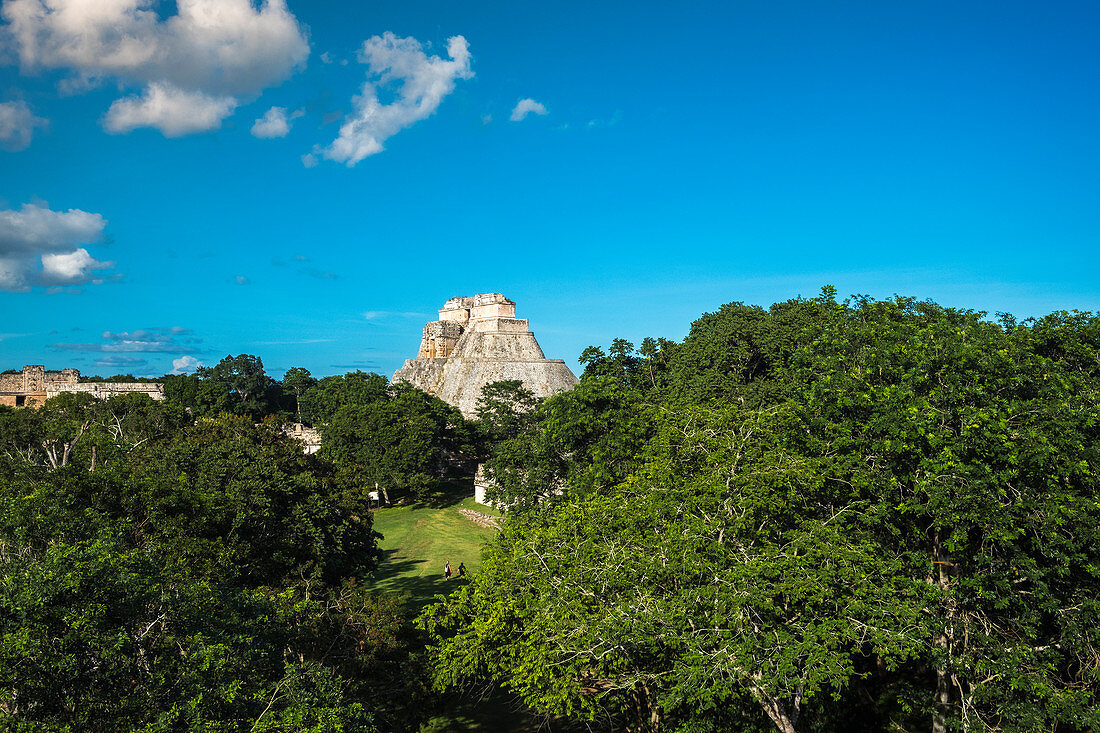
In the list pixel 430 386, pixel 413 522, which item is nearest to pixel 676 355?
pixel 413 522

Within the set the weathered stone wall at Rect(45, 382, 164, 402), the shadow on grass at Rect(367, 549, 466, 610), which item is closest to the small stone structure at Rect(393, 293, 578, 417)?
the shadow on grass at Rect(367, 549, 466, 610)

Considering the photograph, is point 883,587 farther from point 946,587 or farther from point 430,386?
point 430,386

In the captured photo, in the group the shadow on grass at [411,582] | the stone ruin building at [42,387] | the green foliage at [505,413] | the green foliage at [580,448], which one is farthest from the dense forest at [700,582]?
the stone ruin building at [42,387]

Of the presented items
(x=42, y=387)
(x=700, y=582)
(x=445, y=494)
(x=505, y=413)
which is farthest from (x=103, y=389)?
(x=700, y=582)

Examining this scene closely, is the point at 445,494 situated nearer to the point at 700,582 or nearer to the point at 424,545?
the point at 424,545

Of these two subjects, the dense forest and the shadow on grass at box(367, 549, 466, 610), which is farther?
the shadow on grass at box(367, 549, 466, 610)

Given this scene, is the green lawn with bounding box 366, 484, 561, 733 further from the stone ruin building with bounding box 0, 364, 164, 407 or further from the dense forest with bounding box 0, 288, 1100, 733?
the stone ruin building with bounding box 0, 364, 164, 407
